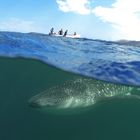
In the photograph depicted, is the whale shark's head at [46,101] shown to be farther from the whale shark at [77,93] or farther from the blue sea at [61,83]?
the blue sea at [61,83]

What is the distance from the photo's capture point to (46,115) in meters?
15.1

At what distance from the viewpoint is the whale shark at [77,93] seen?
12578 millimetres

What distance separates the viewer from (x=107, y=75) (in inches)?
563

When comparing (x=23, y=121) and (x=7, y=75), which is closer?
(x=23, y=121)

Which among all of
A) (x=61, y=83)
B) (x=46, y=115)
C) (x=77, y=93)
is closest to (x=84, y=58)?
(x=61, y=83)

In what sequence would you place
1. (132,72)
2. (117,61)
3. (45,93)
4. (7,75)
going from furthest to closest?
(7,75) → (117,61) → (132,72) → (45,93)

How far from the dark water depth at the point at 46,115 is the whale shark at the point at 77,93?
3.71ft

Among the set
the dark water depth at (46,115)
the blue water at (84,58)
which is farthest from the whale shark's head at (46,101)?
the blue water at (84,58)

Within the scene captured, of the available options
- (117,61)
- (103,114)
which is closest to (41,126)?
(103,114)

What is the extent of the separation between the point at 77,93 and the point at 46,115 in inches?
91.6

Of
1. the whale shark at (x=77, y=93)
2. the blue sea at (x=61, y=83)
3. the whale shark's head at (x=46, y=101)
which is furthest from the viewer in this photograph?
the blue sea at (x=61, y=83)

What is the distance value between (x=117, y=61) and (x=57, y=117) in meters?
3.62

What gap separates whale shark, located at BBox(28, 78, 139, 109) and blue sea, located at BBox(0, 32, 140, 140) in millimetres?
307

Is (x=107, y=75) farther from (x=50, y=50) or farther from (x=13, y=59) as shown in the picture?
(x=13, y=59)
